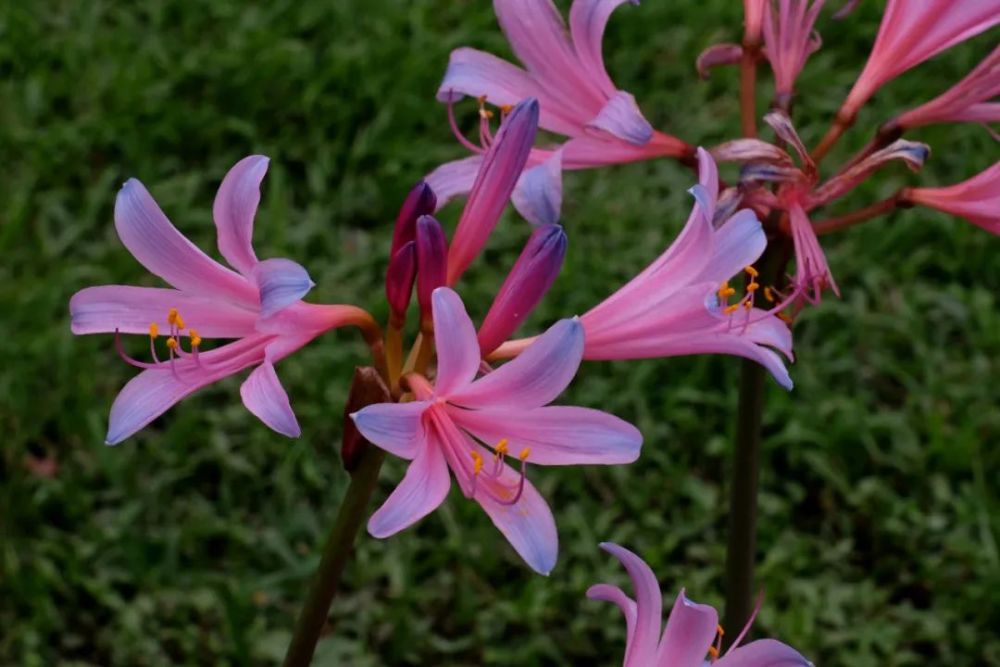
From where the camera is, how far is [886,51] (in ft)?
5.99

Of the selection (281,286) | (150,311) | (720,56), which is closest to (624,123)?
(720,56)

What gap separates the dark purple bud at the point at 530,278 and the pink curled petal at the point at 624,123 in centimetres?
24

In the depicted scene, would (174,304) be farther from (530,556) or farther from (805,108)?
(805,108)

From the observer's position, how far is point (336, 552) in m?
1.59

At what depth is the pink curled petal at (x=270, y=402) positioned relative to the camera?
4.82ft

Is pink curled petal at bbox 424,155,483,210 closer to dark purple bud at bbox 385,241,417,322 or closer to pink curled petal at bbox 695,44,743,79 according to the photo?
dark purple bud at bbox 385,241,417,322

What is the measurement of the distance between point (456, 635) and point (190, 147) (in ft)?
6.11

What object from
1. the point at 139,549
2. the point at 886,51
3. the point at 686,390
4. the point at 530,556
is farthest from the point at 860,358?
the point at 530,556

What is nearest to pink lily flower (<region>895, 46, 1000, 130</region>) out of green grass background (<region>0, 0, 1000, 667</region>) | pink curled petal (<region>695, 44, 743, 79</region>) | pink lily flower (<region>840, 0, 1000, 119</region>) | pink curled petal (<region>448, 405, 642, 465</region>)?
pink lily flower (<region>840, 0, 1000, 119</region>)

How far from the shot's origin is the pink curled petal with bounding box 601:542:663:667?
1.46 metres

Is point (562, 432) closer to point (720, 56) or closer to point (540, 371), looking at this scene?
point (540, 371)

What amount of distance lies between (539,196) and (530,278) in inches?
7.0

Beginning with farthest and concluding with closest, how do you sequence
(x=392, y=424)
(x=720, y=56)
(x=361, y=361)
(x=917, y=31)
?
(x=361, y=361)
(x=720, y=56)
(x=917, y=31)
(x=392, y=424)

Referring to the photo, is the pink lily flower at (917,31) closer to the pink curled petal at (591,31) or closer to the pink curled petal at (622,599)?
the pink curled petal at (591,31)
